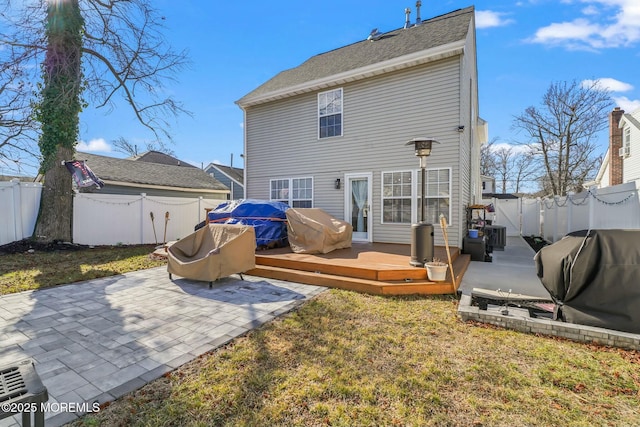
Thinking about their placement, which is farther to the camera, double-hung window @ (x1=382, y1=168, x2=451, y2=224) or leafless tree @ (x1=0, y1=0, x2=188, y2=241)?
leafless tree @ (x1=0, y1=0, x2=188, y2=241)

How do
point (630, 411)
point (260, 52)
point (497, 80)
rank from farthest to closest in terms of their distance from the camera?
point (497, 80)
point (260, 52)
point (630, 411)

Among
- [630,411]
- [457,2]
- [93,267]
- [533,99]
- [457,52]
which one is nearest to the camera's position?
[630,411]

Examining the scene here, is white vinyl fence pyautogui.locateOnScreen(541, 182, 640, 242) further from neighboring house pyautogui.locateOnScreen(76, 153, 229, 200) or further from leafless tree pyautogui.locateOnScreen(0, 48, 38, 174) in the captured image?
neighboring house pyautogui.locateOnScreen(76, 153, 229, 200)

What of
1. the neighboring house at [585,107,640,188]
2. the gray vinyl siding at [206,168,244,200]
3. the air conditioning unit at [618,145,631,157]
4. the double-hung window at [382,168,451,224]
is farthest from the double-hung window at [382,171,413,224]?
the gray vinyl siding at [206,168,244,200]

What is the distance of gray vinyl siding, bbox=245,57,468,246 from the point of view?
725 cm

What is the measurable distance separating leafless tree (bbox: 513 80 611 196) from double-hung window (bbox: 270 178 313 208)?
1976 centimetres

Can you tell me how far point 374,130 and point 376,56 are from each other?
2.16 m

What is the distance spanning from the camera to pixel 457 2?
9.77 meters

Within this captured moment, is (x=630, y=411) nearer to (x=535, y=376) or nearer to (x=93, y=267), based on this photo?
(x=535, y=376)

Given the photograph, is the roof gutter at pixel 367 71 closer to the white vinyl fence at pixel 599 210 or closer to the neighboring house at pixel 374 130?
the neighboring house at pixel 374 130

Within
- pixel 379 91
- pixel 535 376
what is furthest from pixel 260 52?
pixel 535 376

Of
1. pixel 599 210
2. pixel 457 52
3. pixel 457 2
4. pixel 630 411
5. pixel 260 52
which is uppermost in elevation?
pixel 457 2

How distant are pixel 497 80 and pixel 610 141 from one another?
801 cm

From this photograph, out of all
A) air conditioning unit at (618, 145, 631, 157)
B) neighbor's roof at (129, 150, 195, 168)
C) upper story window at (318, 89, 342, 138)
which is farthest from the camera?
neighbor's roof at (129, 150, 195, 168)
